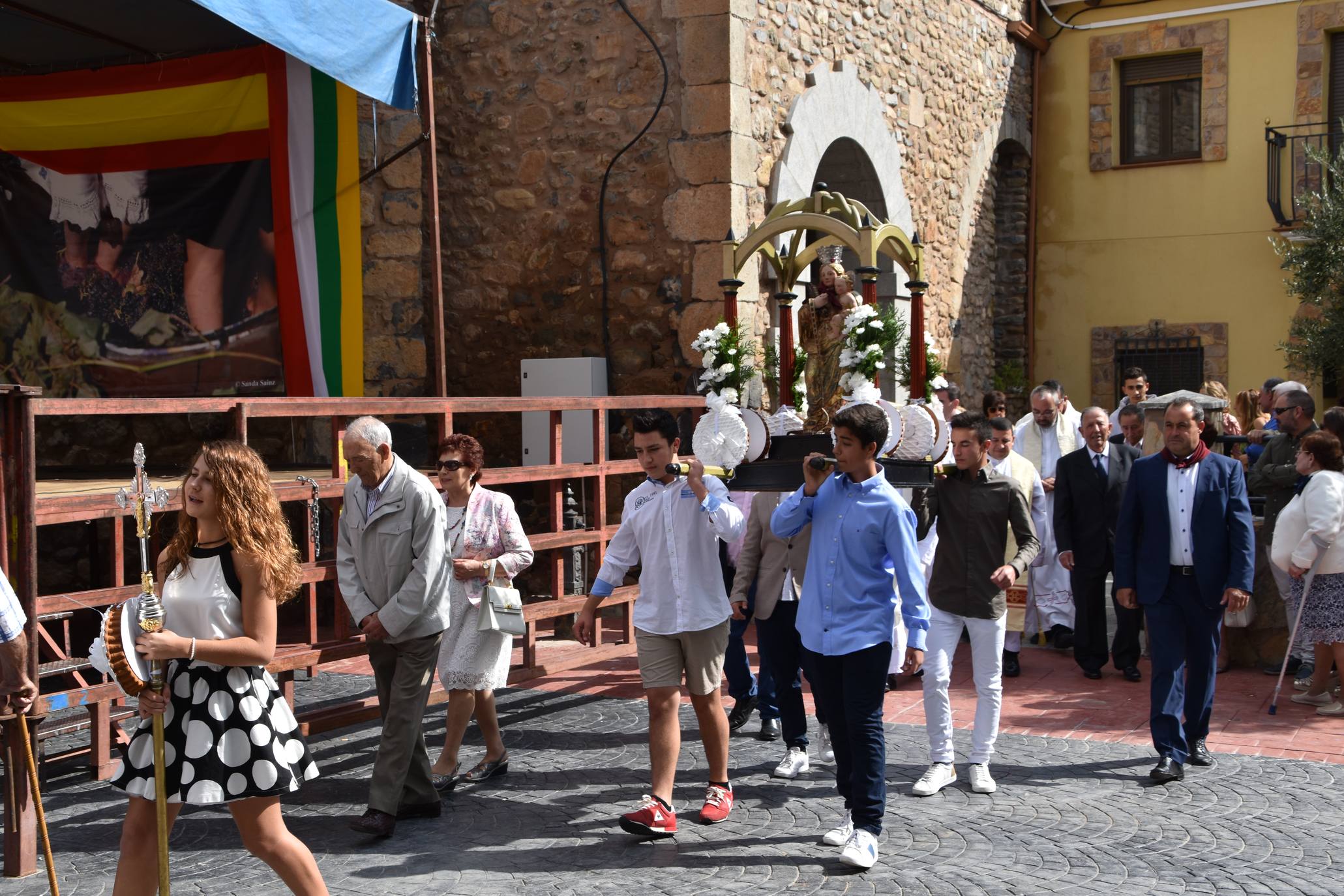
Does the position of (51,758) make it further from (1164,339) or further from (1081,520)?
(1164,339)

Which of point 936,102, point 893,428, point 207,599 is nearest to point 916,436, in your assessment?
point 893,428

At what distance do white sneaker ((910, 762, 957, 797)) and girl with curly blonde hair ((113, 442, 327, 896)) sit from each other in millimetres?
2624

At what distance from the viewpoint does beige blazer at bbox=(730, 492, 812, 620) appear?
6.04 meters

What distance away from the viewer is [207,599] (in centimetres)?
373

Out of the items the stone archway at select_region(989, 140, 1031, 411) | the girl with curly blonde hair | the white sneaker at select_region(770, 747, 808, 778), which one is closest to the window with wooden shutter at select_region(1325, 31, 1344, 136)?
the stone archway at select_region(989, 140, 1031, 411)

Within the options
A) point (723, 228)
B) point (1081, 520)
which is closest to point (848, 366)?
point (1081, 520)

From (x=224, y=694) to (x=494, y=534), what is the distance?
233 cm

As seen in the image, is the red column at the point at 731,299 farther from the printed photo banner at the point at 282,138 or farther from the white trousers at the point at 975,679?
the printed photo banner at the point at 282,138

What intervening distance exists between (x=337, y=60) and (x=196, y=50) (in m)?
2.42

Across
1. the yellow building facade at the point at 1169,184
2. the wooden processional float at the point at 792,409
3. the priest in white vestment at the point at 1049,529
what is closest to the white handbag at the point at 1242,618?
the priest in white vestment at the point at 1049,529

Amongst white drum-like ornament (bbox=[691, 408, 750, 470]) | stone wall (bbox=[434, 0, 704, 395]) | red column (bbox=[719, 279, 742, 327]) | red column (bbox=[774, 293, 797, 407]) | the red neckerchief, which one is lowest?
the red neckerchief

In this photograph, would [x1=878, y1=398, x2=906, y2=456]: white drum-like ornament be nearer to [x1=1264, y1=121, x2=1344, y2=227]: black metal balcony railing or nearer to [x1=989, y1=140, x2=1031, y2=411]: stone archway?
[x1=989, y1=140, x2=1031, y2=411]: stone archway

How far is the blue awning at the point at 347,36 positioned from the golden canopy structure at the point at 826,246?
2176mm

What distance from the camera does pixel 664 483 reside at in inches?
211
